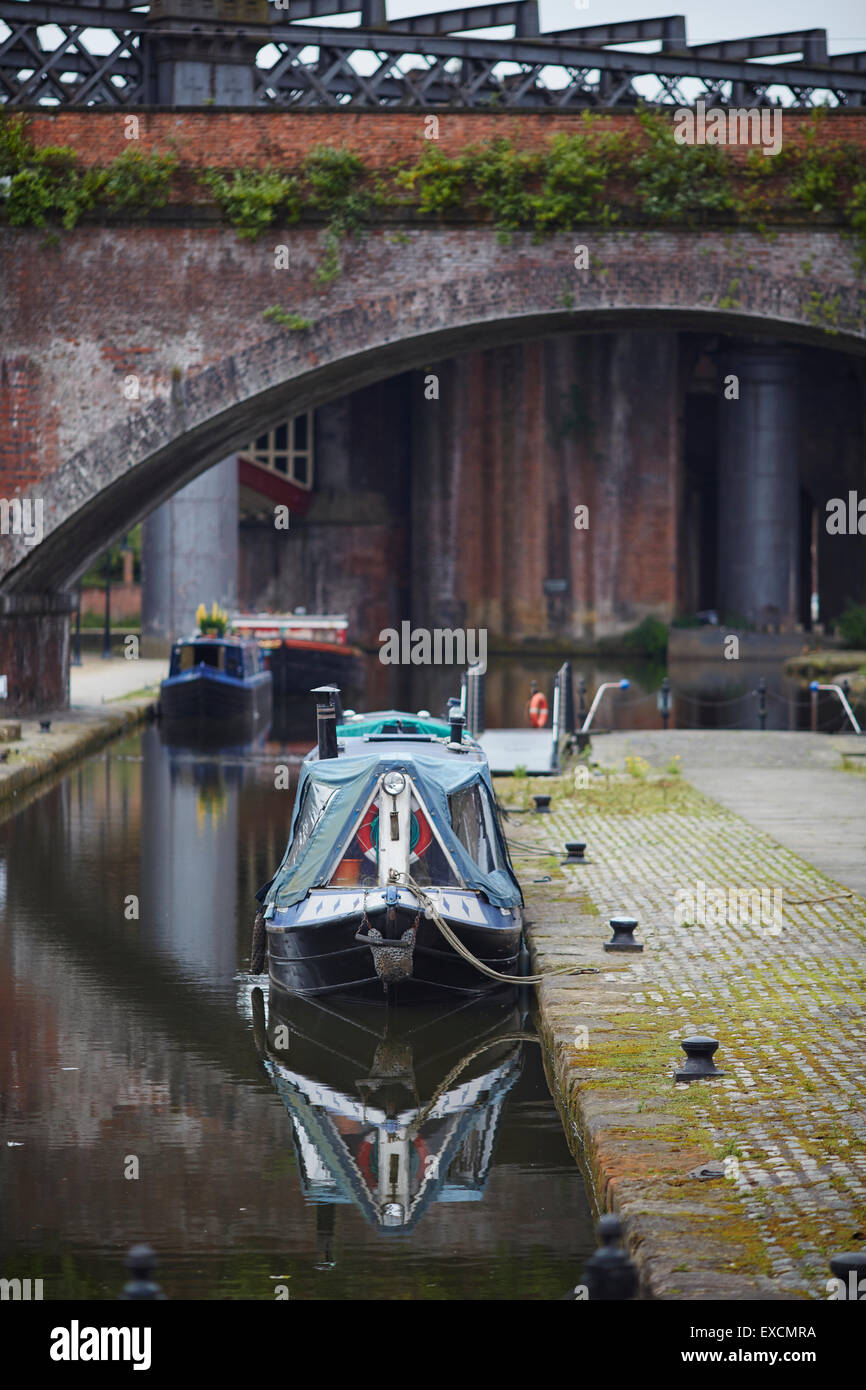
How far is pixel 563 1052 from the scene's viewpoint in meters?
7.82

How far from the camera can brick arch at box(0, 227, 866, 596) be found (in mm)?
19953

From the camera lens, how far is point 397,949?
9367 millimetres

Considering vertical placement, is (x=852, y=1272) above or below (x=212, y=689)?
below

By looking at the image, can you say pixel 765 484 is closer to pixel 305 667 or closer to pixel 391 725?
pixel 305 667

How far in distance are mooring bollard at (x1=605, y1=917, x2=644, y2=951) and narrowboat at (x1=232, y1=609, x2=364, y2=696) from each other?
23734 millimetres

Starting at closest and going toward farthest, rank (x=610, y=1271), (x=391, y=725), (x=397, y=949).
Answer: (x=610, y=1271) < (x=397, y=949) < (x=391, y=725)

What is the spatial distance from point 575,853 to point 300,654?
70.6ft

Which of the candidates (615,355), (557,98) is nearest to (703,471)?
(615,355)

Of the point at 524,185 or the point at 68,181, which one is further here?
the point at 68,181

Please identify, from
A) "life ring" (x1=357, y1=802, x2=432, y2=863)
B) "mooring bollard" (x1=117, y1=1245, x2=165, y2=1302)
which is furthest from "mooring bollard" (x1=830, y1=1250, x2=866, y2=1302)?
"life ring" (x1=357, y1=802, x2=432, y2=863)

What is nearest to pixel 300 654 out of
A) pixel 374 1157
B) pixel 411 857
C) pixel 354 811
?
pixel 354 811

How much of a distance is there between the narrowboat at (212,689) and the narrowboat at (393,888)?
15053mm

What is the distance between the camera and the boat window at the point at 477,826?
34.1ft

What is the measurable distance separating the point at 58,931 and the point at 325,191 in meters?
10.8
